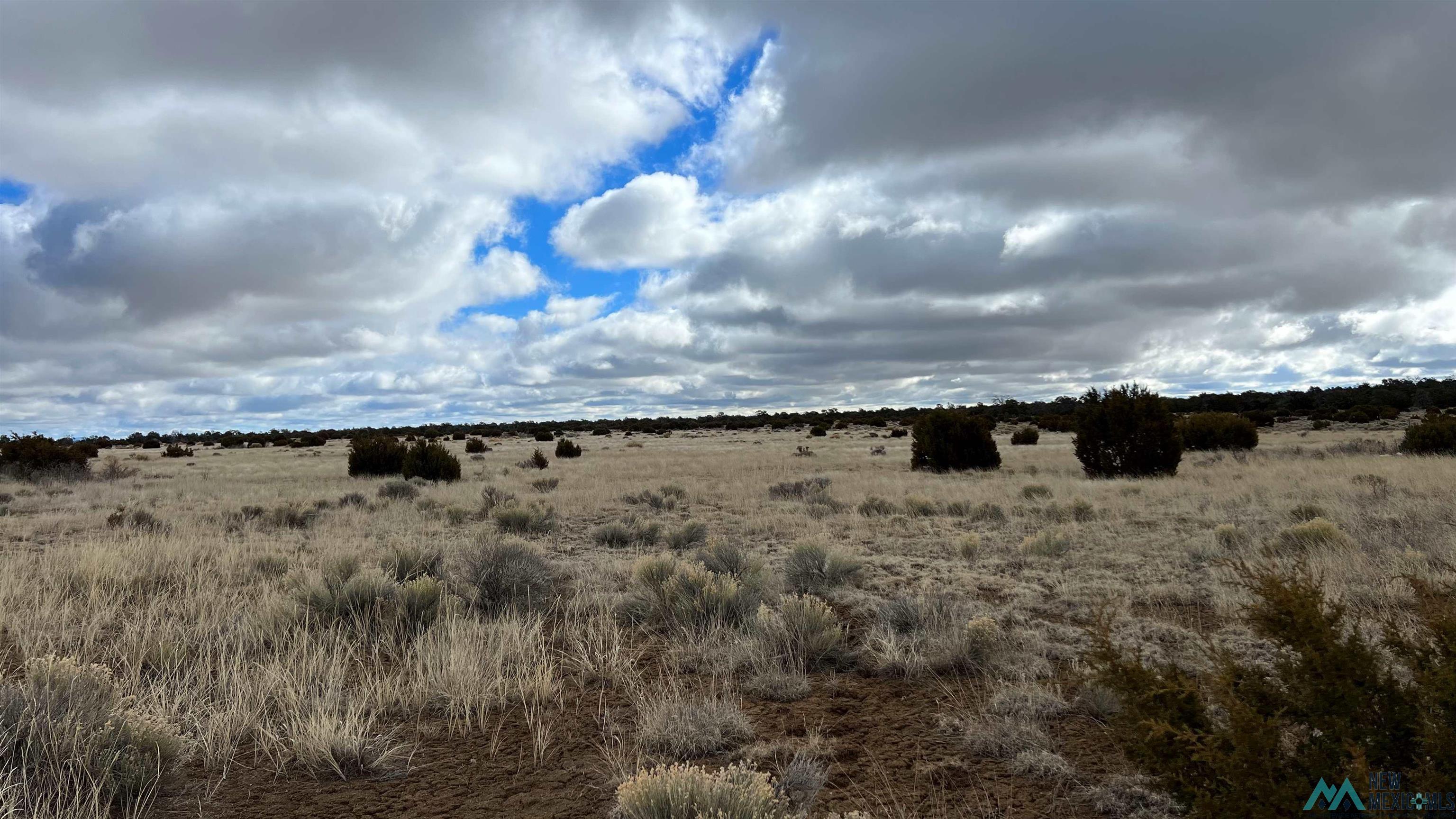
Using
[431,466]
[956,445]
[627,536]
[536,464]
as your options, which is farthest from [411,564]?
[536,464]

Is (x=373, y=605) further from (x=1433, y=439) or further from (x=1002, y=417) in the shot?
(x=1002, y=417)

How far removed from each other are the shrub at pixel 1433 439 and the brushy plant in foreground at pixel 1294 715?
82.8 feet

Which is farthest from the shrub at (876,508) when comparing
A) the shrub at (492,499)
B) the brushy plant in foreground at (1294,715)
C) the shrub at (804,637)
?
the brushy plant in foreground at (1294,715)

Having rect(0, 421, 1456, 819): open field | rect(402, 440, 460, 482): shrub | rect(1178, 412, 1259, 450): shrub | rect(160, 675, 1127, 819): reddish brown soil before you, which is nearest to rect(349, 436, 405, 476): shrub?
rect(402, 440, 460, 482): shrub

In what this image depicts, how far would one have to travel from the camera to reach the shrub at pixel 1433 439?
69.7 ft

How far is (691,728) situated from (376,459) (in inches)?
926

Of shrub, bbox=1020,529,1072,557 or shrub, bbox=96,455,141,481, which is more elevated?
shrub, bbox=96,455,141,481

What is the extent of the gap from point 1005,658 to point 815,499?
1051 cm

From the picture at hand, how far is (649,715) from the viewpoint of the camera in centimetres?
450

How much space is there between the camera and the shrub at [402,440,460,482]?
2259cm

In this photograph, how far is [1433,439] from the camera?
21.7 m

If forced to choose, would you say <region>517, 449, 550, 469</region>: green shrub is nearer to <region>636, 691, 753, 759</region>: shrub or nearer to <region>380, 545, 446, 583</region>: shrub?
<region>380, 545, 446, 583</region>: shrub

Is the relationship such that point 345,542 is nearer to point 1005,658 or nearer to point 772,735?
point 772,735

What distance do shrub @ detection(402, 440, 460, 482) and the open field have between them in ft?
26.0
